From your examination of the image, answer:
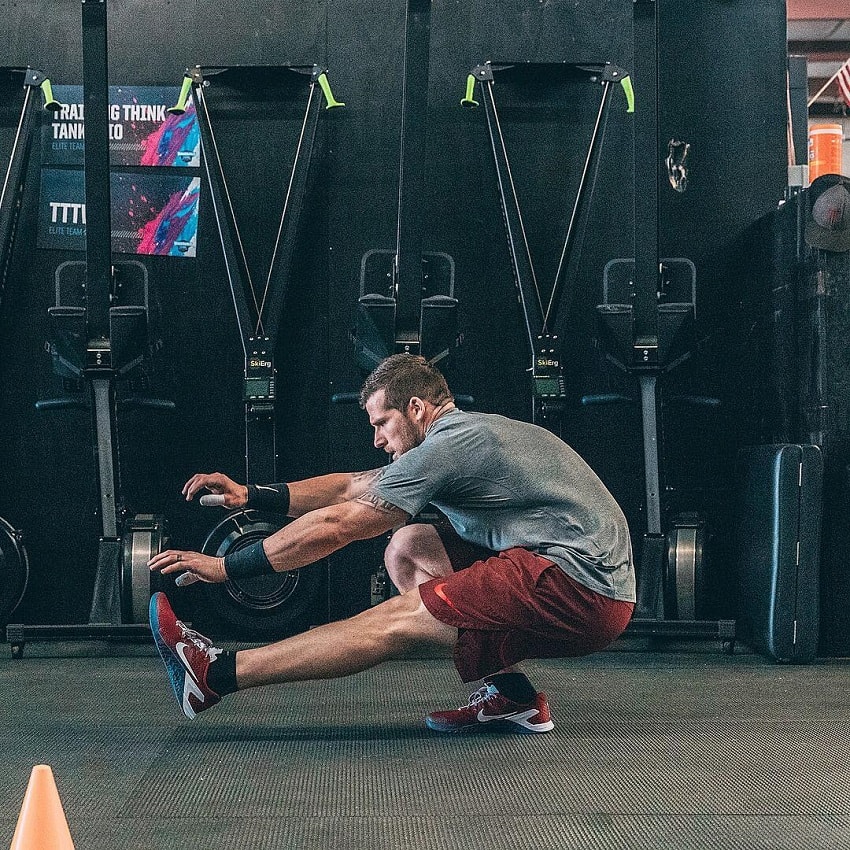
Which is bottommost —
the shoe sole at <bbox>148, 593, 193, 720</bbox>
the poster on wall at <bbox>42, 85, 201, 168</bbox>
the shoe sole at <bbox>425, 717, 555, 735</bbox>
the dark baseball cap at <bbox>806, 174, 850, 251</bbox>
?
the shoe sole at <bbox>425, 717, 555, 735</bbox>

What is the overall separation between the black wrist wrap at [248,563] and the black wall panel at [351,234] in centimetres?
212

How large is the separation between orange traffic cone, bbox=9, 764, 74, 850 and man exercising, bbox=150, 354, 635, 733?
96 cm

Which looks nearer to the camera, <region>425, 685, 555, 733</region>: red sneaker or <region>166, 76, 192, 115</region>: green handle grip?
<region>425, 685, 555, 733</region>: red sneaker

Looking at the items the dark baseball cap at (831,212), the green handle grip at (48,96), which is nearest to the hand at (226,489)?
the green handle grip at (48,96)

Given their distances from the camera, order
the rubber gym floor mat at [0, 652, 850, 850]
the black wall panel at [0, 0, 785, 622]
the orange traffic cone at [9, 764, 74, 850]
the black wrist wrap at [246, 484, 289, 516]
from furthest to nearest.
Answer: the black wall panel at [0, 0, 785, 622] < the black wrist wrap at [246, 484, 289, 516] < the rubber gym floor mat at [0, 652, 850, 850] < the orange traffic cone at [9, 764, 74, 850]

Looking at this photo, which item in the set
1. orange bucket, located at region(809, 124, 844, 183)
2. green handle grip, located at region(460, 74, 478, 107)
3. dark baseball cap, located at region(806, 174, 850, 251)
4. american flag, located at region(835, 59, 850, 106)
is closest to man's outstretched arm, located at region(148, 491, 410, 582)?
dark baseball cap, located at region(806, 174, 850, 251)

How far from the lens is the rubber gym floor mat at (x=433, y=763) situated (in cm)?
221

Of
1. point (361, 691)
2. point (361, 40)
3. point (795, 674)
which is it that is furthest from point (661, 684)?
point (361, 40)

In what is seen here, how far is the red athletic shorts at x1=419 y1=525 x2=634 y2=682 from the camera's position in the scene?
2.86m

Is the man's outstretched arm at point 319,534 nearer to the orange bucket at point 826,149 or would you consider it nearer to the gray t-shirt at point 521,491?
the gray t-shirt at point 521,491

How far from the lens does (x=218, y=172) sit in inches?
180

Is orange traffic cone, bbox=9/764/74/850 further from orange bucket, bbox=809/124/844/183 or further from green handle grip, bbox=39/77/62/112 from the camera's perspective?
orange bucket, bbox=809/124/844/183

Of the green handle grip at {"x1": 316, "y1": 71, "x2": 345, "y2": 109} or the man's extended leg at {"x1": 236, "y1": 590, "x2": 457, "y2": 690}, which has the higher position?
the green handle grip at {"x1": 316, "y1": 71, "x2": 345, "y2": 109}

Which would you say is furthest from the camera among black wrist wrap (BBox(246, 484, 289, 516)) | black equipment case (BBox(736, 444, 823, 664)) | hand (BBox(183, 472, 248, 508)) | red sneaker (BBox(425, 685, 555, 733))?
black equipment case (BBox(736, 444, 823, 664))
